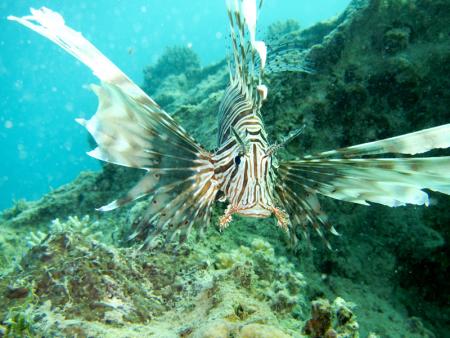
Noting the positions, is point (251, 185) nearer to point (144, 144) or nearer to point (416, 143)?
point (144, 144)

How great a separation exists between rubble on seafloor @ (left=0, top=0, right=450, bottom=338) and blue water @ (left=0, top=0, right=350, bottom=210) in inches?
2842

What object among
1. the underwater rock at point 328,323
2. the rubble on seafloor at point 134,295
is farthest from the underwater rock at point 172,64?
the underwater rock at point 328,323

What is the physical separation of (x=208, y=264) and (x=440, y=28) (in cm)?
489

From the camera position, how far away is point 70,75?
104 m

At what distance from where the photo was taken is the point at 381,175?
2254mm

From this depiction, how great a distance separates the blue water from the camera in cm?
7862

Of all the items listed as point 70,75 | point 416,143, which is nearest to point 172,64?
point 416,143

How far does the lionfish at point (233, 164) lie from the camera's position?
75.7 inches

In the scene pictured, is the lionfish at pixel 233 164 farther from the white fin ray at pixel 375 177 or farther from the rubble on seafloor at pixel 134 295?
the rubble on seafloor at pixel 134 295

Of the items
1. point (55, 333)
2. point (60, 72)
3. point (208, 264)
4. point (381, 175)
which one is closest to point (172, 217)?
point (208, 264)

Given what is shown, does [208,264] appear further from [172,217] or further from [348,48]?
[348,48]

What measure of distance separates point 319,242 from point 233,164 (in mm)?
2400

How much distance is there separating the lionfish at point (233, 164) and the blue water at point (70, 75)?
74.6 metres

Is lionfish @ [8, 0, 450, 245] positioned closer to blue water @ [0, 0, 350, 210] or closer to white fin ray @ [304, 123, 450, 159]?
white fin ray @ [304, 123, 450, 159]
